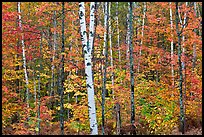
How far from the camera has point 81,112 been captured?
14617 millimetres

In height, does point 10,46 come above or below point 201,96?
above

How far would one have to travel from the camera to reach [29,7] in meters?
19.8

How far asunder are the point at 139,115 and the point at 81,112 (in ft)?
10.7

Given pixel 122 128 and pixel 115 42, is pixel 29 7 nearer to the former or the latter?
pixel 115 42

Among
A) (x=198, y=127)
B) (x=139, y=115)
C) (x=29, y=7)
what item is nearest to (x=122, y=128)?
(x=139, y=115)

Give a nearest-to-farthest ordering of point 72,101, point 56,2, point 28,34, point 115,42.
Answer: point 56,2
point 28,34
point 72,101
point 115,42

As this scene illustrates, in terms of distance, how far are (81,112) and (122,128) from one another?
239 centimetres

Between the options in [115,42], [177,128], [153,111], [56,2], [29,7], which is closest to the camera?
[56,2]

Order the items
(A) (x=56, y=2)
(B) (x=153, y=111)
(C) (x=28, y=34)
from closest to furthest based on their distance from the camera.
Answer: (A) (x=56, y=2) → (B) (x=153, y=111) → (C) (x=28, y=34)

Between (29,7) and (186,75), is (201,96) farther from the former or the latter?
(29,7)

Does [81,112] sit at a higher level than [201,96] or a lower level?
lower

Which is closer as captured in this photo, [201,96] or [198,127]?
[198,127]

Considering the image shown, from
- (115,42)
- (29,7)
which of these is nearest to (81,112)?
(29,7)

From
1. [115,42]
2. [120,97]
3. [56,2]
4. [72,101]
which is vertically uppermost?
[56,2]
